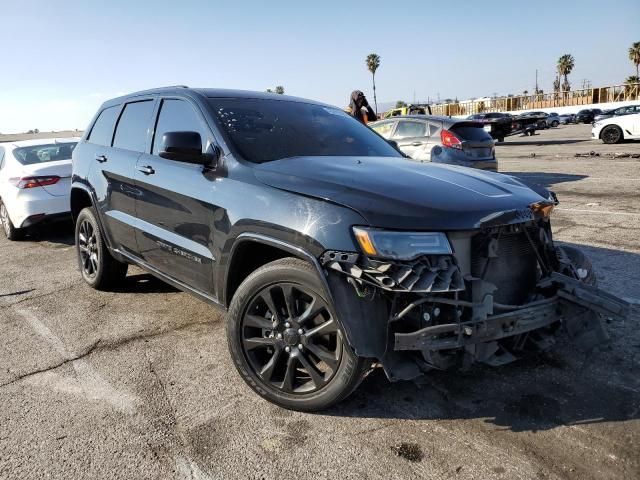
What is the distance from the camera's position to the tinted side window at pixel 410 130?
10141 mm

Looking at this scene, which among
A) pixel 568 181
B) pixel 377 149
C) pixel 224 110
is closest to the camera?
pixel 224 110

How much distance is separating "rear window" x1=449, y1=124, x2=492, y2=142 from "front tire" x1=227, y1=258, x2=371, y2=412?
303 inches

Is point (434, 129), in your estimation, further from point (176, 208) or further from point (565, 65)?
point (565, 65)

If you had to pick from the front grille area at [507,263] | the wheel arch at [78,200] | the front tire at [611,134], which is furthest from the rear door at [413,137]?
the front tire at [611,134]

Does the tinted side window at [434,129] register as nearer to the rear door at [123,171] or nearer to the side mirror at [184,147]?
the rear door at [123,171]

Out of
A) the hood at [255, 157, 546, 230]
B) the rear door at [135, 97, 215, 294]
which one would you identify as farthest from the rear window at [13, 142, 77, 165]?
the hood at [255, 157, 546, 230]

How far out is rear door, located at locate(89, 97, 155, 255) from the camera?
4.21 m

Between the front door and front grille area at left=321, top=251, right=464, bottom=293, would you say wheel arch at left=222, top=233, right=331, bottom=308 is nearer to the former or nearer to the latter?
front grille area at left=321, top=251, right=464, bottom=293

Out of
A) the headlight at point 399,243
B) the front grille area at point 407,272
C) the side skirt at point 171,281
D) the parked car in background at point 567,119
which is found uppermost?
the headlight at point 399,243

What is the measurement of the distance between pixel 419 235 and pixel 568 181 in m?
9.85

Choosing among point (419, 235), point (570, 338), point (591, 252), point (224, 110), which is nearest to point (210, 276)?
point (224, 110)

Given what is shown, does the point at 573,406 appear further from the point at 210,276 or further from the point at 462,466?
the point at 210,276

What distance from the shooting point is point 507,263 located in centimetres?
282

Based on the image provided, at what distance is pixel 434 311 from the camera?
250 centimetres
